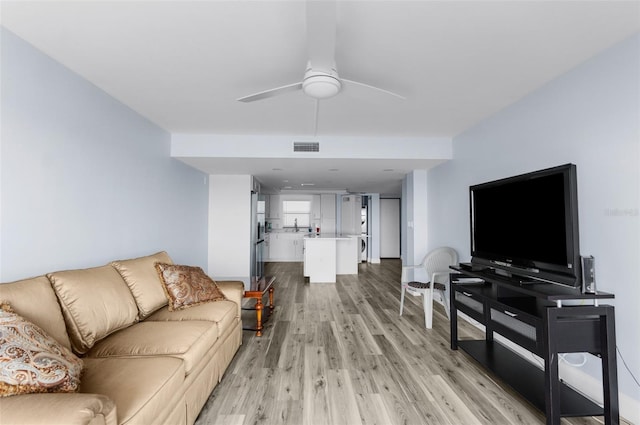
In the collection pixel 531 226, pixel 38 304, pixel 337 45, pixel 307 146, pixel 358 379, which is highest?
pixel 337 45

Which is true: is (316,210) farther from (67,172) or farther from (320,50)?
(320,50)

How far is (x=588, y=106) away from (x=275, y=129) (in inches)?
123

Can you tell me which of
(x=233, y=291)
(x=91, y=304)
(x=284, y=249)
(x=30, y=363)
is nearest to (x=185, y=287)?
(x=233, y=291)

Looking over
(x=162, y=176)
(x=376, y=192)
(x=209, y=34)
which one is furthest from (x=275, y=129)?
(x=376, y=192)

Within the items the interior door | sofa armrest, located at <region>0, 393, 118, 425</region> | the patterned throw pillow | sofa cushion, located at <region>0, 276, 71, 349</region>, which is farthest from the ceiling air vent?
the interior door

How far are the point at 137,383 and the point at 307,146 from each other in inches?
132

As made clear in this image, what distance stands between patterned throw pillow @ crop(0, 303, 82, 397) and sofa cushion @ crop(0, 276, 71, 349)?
172 millimetres

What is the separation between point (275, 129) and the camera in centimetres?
382

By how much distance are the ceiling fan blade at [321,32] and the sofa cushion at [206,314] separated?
2.03 meters

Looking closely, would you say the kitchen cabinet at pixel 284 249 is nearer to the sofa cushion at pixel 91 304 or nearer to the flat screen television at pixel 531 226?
the flat screen television at pixel 531 226

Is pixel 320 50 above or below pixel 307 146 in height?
below

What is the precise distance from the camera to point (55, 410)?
3.25ft

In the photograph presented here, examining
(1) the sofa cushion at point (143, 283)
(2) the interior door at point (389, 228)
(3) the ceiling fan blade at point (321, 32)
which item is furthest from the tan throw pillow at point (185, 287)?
(2) the interior door at point (389, 228)

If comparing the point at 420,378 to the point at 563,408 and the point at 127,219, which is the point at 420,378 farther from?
the point at 127,219
